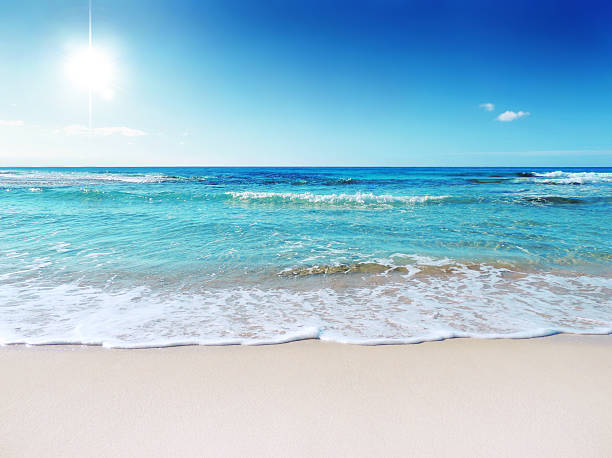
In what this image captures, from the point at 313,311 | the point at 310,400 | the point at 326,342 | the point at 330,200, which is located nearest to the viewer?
the point at 310,400

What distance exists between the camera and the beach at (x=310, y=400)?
77.2 inches

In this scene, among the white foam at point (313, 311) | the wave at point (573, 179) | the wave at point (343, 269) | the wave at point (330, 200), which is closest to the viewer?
the white foam at point (313, 311)

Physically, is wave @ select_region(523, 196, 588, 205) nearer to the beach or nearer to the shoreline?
the shoreline

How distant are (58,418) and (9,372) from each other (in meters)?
0.97

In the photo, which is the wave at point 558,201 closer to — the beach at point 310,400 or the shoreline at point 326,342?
the shoreline at point 326,342

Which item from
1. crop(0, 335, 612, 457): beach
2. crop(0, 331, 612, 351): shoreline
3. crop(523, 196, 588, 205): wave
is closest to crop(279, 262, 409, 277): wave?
crop(0, 331, 612, 351): shoreline

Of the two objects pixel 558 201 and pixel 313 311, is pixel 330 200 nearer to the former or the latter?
pixel 558 201

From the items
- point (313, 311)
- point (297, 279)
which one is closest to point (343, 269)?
point (297, 279)

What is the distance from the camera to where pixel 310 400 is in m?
2.36

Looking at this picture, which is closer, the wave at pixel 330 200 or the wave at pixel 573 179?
the wave at pixel 330 200

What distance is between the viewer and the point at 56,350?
3.02m

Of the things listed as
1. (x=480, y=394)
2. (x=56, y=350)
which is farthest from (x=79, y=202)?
(x=480, y=394)

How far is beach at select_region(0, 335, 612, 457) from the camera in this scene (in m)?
1.96

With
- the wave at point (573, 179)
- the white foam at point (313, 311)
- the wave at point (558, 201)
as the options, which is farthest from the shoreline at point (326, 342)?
the wave at point (573, 179)
